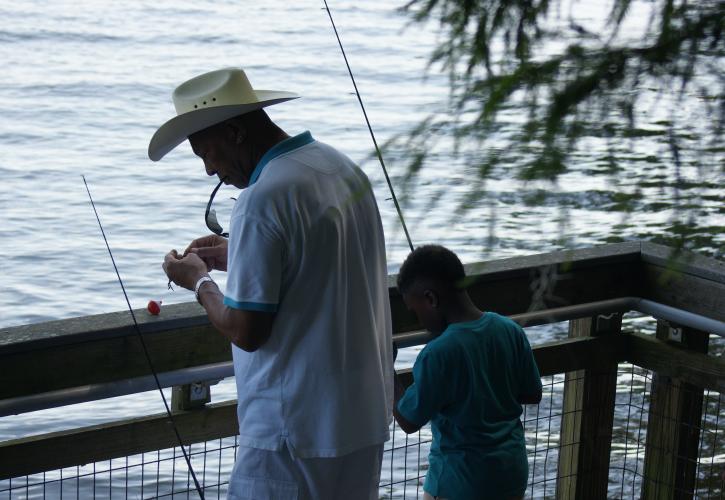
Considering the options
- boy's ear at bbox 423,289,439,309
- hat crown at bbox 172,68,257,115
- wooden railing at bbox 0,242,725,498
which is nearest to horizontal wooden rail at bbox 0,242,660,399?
wooden railing at bbox 0,242,725,498

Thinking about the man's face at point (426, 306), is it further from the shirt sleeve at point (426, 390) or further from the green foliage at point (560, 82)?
the green foliage at point (560, 82)

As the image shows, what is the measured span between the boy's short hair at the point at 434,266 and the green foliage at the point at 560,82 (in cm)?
128

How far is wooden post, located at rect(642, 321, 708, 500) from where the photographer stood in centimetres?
348

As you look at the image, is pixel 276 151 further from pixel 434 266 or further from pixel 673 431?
pixel 673 431

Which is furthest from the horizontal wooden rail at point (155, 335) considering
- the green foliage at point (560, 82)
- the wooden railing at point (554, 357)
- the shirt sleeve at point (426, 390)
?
the green foliage at point (560, 82)

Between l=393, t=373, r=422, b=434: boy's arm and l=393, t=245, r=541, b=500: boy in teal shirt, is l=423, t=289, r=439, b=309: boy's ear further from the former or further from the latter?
l=393, t=373, r=422, b=434: boy's arm

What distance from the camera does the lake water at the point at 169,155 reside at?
1.72m

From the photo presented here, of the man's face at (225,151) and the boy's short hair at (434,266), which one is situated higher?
the man's face at (225,151)

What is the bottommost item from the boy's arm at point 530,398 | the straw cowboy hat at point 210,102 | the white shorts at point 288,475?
the white shorts at point 288,475

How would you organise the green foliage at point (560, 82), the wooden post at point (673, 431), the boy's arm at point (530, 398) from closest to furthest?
the green foliage at point (560, 82) → the boy's arm at point (530, 398) → the wooden post at point (673, 431)

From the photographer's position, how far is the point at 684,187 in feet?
5.40

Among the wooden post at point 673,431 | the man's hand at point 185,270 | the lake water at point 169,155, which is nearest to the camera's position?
the lake water at point 169,155

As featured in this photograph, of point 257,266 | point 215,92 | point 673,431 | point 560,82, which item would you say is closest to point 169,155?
point 673,431

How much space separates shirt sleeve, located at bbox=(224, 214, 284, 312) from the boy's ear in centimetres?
54
